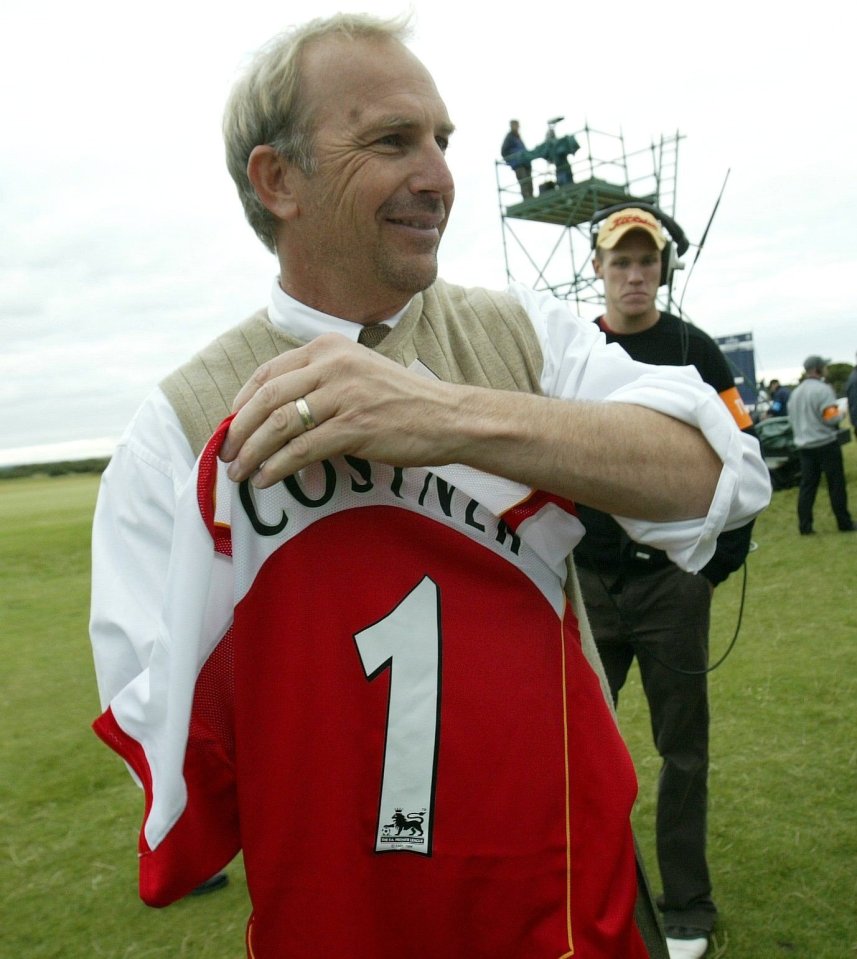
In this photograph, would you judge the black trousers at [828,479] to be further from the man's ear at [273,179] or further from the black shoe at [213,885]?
the man's ear at [273,179]

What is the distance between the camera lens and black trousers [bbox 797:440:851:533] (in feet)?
32.5

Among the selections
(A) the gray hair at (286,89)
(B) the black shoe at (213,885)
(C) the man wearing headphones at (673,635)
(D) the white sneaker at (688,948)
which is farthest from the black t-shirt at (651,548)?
(B) the black shoe at (213,885)

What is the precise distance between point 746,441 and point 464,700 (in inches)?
21.4

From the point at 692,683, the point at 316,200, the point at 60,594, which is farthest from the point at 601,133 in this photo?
the point at 316,200

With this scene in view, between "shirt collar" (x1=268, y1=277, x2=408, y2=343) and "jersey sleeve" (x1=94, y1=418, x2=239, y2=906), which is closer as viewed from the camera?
"jersey sleeve" (x1=94, y1=418, x2=239, y2=906)

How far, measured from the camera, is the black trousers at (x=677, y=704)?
9.84ft

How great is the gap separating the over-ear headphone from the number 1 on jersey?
250 centimetres

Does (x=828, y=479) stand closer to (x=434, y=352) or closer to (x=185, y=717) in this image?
(x=434, y=352)

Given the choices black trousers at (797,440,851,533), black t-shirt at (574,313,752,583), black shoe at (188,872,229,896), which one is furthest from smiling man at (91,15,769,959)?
black trousers at (797,440,851,533)

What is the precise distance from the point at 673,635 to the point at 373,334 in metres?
1.95

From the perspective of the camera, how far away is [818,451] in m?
9.99

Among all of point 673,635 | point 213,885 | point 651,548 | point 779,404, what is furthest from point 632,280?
point 779,404

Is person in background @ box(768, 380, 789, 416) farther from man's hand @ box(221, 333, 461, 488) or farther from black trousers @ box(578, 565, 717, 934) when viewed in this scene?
man's hand @ box(221, 333, 461, 488)

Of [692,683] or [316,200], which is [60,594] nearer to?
[692,683]
